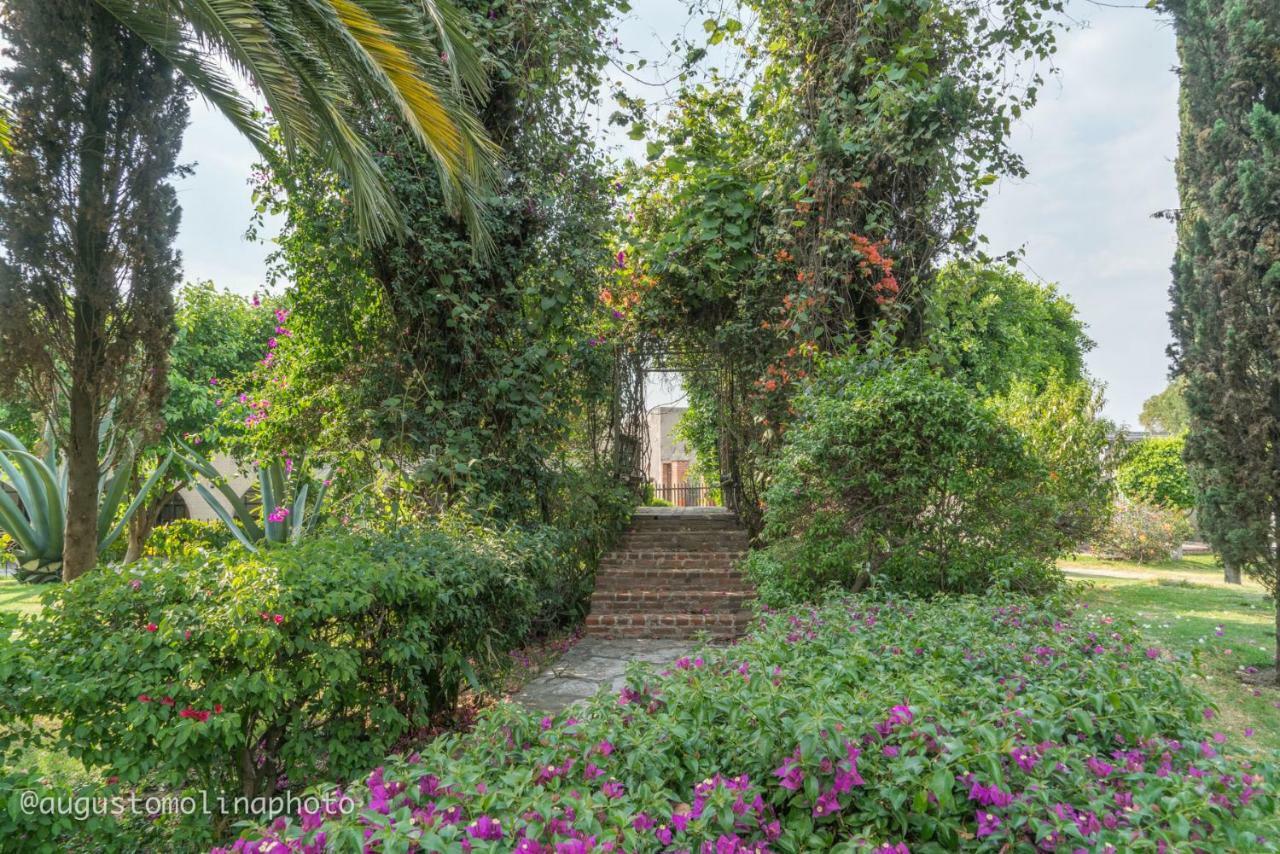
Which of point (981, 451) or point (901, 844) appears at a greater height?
point (981, 451)

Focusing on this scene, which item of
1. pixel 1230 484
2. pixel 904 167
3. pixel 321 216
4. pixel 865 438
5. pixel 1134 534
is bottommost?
pixel 1134 534

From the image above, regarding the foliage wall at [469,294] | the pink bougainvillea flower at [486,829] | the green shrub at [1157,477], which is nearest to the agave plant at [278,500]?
the foliage wall at [469,294]

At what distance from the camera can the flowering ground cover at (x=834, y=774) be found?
1325 millimetres

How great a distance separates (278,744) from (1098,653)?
316 cm

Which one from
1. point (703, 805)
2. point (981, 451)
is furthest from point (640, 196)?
point (703, 805)

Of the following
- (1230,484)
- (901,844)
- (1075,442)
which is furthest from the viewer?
(1075,442)

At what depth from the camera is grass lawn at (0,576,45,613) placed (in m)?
7.02

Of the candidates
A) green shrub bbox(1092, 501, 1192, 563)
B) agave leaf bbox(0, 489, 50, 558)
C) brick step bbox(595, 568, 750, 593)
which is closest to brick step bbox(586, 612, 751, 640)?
brick step bbox(595, 568, 750, 593)

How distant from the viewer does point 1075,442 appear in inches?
391

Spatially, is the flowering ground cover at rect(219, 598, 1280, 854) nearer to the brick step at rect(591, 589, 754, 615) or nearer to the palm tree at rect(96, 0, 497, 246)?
the palm tree at rect(96, 0, 497, 246)

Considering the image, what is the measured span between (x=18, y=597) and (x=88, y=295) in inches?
183

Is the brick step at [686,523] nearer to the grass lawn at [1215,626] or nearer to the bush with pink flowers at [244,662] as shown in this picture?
the grass lawn at [1215,626]

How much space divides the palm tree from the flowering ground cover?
3.76 m

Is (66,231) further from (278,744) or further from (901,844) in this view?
(901,844)
